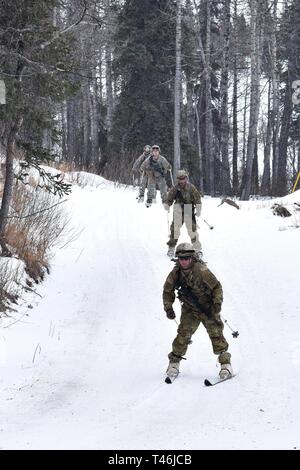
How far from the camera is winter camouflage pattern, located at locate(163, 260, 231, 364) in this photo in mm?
6246

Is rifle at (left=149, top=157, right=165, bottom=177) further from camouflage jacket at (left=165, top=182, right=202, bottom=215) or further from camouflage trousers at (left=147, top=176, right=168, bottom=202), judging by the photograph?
A: camouflage jacket at (left=165, top=182, right=202, bottom=215)

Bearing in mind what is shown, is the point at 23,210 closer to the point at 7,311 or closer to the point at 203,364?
the point at 7,311

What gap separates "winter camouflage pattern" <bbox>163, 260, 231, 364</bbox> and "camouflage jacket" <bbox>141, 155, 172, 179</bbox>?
870 centimetres

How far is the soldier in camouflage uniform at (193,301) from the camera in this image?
20.4ft

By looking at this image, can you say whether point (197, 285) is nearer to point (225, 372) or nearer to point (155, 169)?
point (225, 372)

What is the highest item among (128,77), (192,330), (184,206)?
(128,77)

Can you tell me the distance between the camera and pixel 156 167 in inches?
589

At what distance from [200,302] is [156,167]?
902cm

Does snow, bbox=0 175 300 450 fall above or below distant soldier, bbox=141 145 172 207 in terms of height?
below

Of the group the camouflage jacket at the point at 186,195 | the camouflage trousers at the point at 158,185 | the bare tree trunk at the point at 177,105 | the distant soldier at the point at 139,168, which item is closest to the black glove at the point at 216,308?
the camouflage jacket at the point at 186,195

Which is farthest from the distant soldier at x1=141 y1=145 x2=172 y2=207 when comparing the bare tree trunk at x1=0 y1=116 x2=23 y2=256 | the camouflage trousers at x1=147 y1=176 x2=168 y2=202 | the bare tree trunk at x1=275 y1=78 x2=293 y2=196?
the bare tree trunk at x1=275 y1=78 x2=293 y2=196

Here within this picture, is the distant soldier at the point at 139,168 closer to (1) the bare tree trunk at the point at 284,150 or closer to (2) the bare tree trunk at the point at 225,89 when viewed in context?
(2) the bare tree trunk at the point at 225,89

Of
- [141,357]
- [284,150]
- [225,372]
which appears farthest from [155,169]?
[284,150]

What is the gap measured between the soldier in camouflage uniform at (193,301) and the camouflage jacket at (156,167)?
28.5 ft
